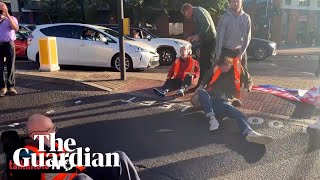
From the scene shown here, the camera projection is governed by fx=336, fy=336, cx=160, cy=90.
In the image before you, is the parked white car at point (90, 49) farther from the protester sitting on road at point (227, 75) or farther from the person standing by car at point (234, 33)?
the protester sitting on road at point (227, 75)

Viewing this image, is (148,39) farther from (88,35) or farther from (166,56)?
(88,35)

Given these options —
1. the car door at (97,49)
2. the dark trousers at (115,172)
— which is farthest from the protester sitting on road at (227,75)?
the car door at (97,49)

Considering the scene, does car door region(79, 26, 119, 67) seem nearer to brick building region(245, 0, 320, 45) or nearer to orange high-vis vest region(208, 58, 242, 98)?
orange high-vis vest region(208, 58, 242, 98)

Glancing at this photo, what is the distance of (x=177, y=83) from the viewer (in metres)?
7.09

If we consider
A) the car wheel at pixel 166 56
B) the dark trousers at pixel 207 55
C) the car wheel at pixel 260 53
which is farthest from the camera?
the car wheel at pixel 260 53

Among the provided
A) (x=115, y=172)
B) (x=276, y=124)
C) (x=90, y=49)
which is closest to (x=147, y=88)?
(x=276, y=124)

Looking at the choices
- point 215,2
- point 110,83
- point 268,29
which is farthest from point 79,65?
point 268,29

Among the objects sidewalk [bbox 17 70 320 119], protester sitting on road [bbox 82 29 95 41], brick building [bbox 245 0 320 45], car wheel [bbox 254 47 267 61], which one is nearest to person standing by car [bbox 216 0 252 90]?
sidewalk [bbox 17 70 320 119]

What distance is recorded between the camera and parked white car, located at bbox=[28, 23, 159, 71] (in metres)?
10.2

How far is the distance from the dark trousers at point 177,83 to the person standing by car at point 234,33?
3.94 feet

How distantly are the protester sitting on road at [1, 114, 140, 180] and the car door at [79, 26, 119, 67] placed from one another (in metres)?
7.68

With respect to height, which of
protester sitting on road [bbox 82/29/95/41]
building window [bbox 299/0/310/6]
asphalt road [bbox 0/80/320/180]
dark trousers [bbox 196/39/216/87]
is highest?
building window [bbox 299/0/310/6]

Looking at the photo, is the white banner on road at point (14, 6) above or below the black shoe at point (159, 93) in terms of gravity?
above

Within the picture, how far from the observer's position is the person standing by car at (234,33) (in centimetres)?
591
